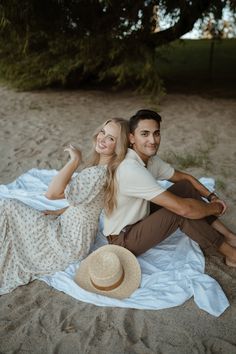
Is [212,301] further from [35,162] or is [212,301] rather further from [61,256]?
[35,162]

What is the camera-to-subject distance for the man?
2.37 metres

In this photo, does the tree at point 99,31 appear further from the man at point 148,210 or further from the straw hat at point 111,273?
the straw hat at point 111,273

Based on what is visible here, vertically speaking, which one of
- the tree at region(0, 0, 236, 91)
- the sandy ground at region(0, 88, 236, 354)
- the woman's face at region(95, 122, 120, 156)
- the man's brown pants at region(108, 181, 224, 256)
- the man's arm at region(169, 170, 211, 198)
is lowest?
the sandy ground at region(0, 88, 236, 354)

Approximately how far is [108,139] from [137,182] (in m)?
0.42

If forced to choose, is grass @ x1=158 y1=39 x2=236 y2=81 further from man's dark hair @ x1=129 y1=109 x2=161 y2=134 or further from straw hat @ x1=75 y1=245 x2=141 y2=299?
straw hat @ x1=75 y1=245 x2=141 y2=299

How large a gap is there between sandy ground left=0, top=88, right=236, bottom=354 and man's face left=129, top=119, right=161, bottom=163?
110cm

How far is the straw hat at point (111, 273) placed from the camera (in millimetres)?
2379

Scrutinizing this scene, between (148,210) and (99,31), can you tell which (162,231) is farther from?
(99,31)

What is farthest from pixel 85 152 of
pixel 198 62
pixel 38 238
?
pixel 198 62

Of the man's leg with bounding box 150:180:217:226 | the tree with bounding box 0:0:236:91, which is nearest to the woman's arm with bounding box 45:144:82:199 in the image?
the man's leg with bounding box 150:180:217:226

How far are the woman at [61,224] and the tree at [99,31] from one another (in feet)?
15.3

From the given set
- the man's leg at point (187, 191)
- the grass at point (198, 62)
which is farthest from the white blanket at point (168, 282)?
the grass at point (198, 62)

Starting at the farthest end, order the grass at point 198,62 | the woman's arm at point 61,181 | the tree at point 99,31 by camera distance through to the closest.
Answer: the grass at point 198,62
the tree at point 99,31
the woman's arm at point 61,181

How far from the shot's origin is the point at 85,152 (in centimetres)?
545
